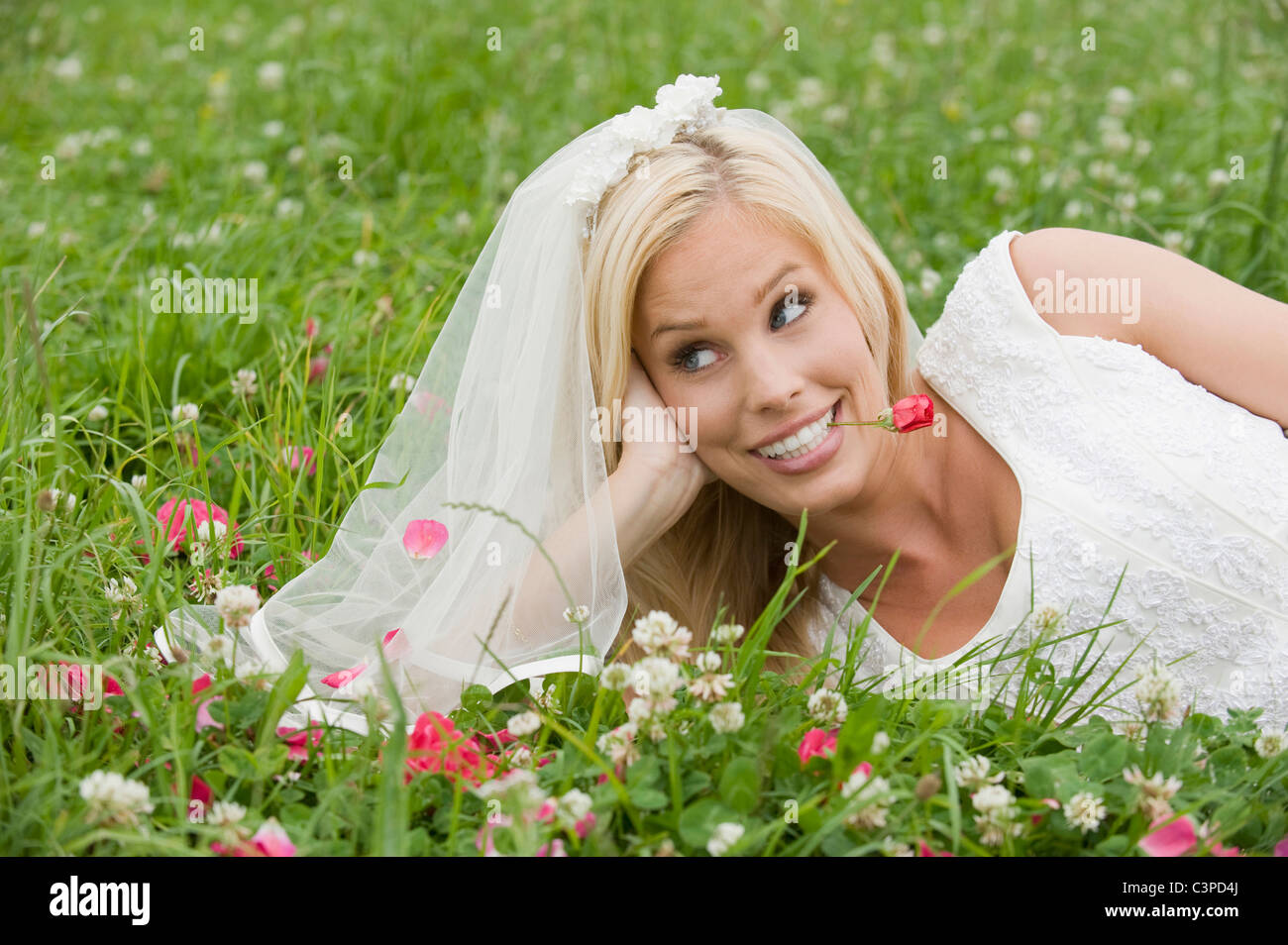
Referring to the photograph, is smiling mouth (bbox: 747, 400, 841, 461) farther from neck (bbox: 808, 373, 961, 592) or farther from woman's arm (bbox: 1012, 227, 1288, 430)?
woman's arm (bbox: 1012, 227, 1288, 430)

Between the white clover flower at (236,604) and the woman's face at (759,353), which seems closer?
the white clover flower at (236,604)

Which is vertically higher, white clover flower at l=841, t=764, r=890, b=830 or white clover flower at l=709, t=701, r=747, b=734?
white clover flower at l=709, t=701, r=747, b=734

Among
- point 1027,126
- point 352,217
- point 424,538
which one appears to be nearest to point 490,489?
point 424,538

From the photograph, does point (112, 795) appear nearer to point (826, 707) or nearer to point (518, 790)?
point (518, 790)

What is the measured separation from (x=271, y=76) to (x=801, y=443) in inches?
167

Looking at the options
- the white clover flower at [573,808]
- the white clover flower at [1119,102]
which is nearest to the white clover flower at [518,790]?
the white clover flower at [573,808]

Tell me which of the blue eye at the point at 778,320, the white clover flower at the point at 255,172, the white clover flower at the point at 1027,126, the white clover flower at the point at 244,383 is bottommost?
the white clover flower at the point at 244,383

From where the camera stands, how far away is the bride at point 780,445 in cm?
270

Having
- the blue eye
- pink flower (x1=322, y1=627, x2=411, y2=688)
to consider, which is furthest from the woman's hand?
pink flower (x1=322, y1=627, x2=411, y2=688)

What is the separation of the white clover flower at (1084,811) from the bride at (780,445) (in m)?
0.61

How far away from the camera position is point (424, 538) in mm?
2830

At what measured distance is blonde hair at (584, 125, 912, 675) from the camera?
108 inches

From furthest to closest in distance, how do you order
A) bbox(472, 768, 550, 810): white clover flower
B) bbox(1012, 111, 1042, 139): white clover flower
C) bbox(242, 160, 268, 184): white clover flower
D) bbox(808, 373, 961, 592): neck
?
bbox(1012, 111, 1042, 139): white clover flower < bbox(242, 160, 268, 184): white clover flower < bbox(808, 373, 961, 592): neck < bbox(472, 768, 550, 810): white clover flower

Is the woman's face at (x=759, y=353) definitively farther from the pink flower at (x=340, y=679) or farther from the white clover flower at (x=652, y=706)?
the pink flower at (x=340, y=679)
